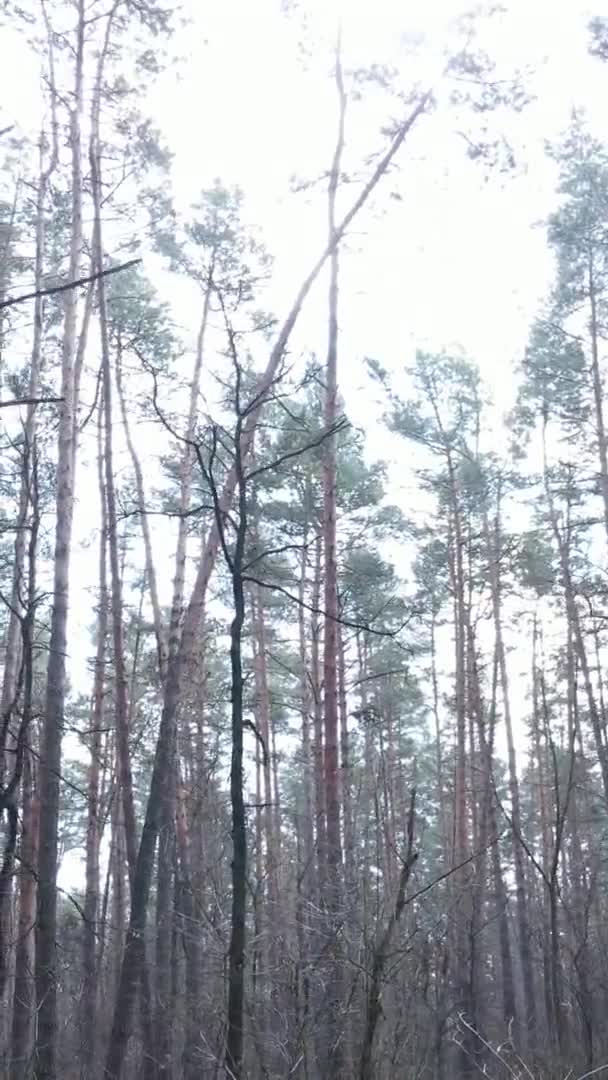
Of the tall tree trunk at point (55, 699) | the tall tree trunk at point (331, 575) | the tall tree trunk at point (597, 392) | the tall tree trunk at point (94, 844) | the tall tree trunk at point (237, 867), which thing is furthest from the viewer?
the tall tree trunk at point (597, 392)

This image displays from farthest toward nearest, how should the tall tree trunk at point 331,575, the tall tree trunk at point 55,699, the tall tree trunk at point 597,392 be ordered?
the tall tree trunk at point 597,392, the tall tree trunk at point 331,575, the tall tree trunk at point 55,699

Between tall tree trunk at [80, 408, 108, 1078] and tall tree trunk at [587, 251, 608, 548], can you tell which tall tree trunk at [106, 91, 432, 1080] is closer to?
tall tree trunk at [80, 408, 108, 1078]

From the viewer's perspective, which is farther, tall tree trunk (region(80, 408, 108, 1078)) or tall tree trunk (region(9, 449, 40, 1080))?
tall tree trunk (region(80, 408, 108, 1078))

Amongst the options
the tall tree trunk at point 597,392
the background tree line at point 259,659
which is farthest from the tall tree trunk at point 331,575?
the tall tree trunk at point 597,392

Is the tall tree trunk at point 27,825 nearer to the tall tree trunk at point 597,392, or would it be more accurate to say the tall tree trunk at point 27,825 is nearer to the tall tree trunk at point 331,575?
the tall tree trunk at point 331,575

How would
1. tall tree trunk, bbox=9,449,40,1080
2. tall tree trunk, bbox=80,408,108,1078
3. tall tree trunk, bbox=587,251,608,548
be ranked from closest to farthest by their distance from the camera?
tall tree trunk, bbox=9,449,40,1080 < tall tree trunk, bbox=80,408,108,1078 < tall tree trunk, bbox=587,251,608,548

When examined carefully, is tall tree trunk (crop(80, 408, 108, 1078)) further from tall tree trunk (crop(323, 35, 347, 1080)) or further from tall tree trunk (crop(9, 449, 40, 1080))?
tall tree trunk (crop(323, 35, 347, 1080))

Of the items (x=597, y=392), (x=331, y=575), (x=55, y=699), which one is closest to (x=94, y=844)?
(x=331, y=575)

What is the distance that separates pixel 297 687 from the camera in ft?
90.3

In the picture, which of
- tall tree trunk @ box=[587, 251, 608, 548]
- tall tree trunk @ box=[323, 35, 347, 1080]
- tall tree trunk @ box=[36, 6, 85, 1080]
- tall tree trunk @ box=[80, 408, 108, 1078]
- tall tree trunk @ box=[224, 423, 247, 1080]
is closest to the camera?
tall tree trunk @ box=[224, 423, 247, 1080]

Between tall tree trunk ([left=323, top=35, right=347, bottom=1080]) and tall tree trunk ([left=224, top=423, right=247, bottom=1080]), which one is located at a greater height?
tall tree trunk ([left=323, top=35, right=347, bottom=1080])

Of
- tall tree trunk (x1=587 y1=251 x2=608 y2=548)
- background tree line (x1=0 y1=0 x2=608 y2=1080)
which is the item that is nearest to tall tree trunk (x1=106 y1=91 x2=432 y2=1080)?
background tree line (x1=0 y1=0 x2=608 y2=1080)

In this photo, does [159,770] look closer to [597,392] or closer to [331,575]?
[331,575]

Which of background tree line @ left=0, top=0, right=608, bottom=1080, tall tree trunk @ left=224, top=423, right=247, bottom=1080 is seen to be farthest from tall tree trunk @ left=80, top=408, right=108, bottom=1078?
tall tree trunk @ left=224, top=423, right=247, bottom=1080
